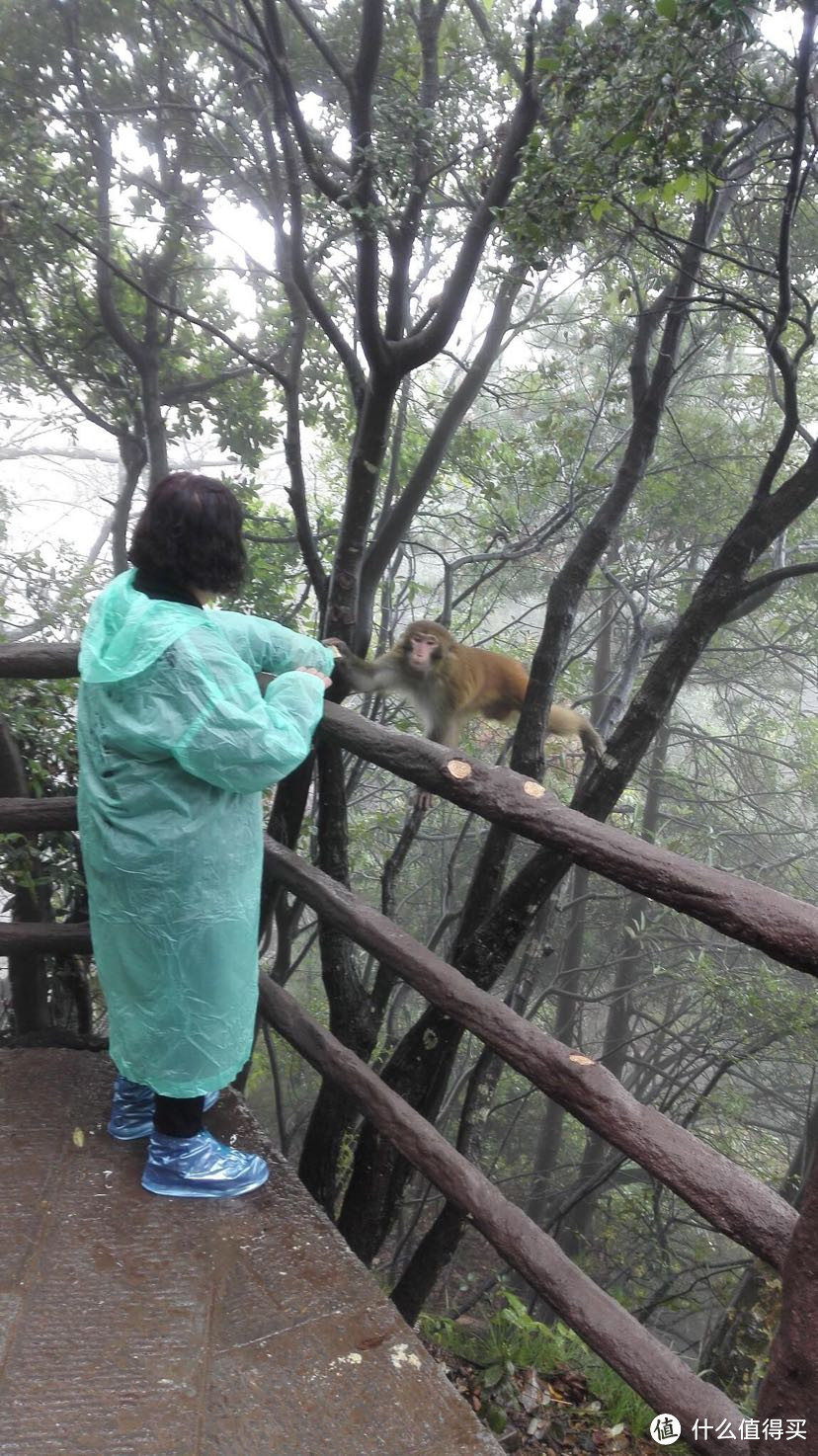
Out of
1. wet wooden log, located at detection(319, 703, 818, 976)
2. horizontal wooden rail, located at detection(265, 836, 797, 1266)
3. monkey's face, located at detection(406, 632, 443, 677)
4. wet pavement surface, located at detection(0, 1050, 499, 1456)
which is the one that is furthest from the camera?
monkey's face, located at detection(406, 632, 443, 677)

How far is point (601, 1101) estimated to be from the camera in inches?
66.8

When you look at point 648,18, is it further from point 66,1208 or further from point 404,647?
point 66,1208

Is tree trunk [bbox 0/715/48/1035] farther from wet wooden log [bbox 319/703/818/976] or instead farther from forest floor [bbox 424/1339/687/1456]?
forest floor [bbox 424/1339/687/1456]

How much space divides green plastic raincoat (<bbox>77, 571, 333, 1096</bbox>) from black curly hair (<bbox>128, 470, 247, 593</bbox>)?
3.1 inches

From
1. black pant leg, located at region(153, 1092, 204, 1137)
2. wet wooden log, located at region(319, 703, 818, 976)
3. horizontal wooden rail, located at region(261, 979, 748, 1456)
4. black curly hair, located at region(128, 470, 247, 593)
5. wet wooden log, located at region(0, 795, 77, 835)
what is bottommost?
black pant leg, located at region(153, 1092, 204, 1137)

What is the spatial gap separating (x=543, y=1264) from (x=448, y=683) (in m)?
3.17

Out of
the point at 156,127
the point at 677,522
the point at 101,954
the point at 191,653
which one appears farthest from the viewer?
the point at 677,522

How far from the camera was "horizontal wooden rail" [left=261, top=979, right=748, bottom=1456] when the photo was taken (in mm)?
1497

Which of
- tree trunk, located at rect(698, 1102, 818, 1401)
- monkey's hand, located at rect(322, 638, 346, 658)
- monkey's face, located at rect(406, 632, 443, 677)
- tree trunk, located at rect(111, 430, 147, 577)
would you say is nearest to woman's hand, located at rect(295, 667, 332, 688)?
monkey's hand, located at rect(322, 638, 346, 658)

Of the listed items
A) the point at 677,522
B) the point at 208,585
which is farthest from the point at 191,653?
the point at 677,522

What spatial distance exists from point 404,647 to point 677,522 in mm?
4793

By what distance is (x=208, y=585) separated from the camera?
206cm

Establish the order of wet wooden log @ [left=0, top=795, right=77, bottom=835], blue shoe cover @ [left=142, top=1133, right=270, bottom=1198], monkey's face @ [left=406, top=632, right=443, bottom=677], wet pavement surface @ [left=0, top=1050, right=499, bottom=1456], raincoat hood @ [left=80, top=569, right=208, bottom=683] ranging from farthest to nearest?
1. monkey's face @ [left=406, top=632, right=443, bottom=677]
2. wet wooden log @ [left=0, top=795, right=77, bottom=835]
3. blue shoe cover @ [left=142, top=1133, right=270, bottom=1198]
4. raincoat hood @ [left=80, top=569, right=208, bottom=683]
5. wet pavement surface @ [left=0, top=1050, right=499, bottom=1456]

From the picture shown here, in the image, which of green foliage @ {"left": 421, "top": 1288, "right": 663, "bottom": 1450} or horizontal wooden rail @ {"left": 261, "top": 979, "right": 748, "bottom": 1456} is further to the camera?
green foliage @ {"left": 421, "top": 1288, "right": 663, "bottom": 1450}
